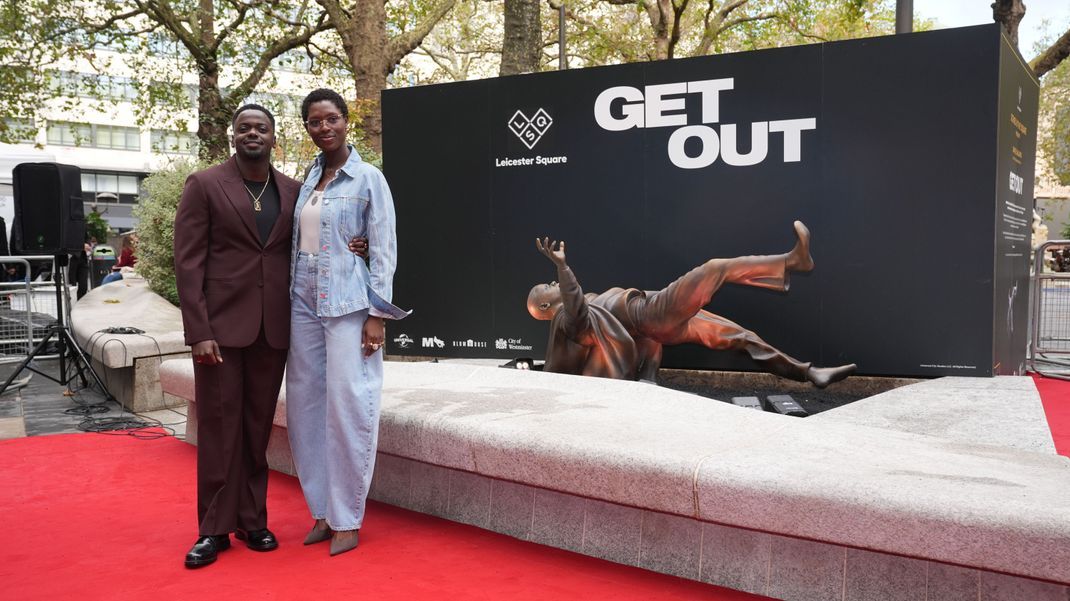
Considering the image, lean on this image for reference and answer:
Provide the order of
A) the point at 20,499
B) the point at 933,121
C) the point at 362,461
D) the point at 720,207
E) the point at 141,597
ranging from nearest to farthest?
the point at 141,597, the point at 362,461, the point at 20,499, the point at 933,121, the point at 720,207

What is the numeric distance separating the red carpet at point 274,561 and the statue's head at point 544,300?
3499 millimetres

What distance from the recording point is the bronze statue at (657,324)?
7.32 meters

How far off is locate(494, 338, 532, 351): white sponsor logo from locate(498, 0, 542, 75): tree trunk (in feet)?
18.9

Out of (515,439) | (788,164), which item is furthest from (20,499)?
(788,164)

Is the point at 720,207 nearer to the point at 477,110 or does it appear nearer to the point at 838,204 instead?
the point at 838,204

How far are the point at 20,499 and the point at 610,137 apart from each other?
5369 millimetres

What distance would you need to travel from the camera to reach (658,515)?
11.7ft

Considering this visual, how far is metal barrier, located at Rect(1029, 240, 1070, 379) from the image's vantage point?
9898 mm

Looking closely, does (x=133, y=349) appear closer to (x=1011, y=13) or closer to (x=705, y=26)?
(x=1011, y=13)

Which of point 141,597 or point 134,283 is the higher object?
point 134,283

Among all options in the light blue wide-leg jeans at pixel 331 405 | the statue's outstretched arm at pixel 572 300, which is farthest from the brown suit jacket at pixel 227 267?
the statue's outstretched arm at pixel 572 300

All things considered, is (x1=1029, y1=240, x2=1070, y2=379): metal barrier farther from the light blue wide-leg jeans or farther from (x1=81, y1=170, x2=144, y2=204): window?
(x1=81, y1=170, x2=144, y2=204): window

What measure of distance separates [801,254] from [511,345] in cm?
285

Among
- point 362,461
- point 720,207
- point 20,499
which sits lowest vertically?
point 20,499
